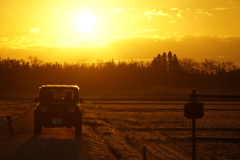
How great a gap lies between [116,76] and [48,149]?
88.0m

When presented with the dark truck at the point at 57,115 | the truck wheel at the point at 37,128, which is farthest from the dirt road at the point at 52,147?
the dark truck at the point at 57,115

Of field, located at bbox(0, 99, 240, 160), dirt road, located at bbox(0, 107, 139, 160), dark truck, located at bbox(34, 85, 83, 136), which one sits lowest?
field, located at bbox(0, 99, 240, 160)

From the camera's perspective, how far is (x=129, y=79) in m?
101

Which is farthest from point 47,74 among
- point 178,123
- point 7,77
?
point 178,123

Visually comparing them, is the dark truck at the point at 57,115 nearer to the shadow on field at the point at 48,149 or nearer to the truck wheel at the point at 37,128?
the truck wheel at the point at 37,128

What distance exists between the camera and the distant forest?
94.9 metres

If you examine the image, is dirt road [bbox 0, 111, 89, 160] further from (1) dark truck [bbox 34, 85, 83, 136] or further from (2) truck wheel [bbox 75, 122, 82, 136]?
(1) dark truck [bbox 34, 85, 83, 136]

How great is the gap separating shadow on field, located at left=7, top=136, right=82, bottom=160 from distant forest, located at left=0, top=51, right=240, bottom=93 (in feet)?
243

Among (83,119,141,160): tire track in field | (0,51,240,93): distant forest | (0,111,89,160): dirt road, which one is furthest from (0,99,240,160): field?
(0,51,240,93): distant forest

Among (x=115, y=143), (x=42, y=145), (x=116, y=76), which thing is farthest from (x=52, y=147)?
(x=116, y=76)

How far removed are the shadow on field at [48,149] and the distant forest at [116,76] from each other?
74.1 metres

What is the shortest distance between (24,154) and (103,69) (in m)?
94.6

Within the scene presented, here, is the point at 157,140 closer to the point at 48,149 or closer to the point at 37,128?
the point at 37,128

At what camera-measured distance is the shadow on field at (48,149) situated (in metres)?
12.0
